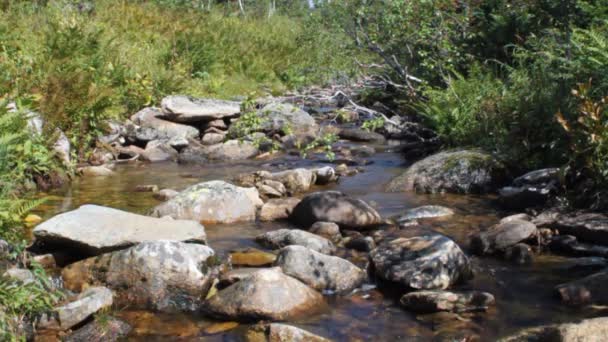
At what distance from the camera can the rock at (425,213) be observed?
314 inches

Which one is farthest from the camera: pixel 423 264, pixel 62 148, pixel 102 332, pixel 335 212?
pixel 62 148

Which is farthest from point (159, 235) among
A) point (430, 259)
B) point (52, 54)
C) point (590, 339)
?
point (52, 54)

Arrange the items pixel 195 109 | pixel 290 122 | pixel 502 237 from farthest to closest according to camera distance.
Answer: pixel 195 109, pixel 290 122, pixel 502 237

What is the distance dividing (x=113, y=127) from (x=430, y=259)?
331 inches

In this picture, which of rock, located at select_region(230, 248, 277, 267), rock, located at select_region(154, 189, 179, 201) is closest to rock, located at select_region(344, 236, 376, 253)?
rock, located at select_region(230, 248, 277, 267)

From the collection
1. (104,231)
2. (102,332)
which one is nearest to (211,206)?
(104,231)

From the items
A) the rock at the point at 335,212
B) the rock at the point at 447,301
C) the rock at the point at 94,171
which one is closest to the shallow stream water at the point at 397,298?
the rock at the point at 447,301

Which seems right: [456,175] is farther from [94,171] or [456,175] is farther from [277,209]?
[94,171]

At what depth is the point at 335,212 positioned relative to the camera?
25.3ft

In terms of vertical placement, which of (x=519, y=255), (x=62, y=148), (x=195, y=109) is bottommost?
(x=519, y=255)

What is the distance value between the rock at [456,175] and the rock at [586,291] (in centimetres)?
Answer: 382

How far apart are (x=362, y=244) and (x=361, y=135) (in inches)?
296

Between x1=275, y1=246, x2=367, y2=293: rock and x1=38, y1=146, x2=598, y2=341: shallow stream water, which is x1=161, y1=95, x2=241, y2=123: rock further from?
x1=275, y1=246, x2=367, y2=293: rock

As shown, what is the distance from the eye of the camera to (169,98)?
13797 mm
